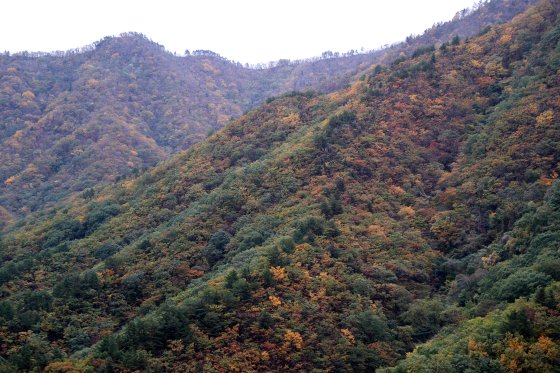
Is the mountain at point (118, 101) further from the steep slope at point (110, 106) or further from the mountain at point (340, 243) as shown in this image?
the mountain at point (340, 243)

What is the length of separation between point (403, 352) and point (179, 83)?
433 feet

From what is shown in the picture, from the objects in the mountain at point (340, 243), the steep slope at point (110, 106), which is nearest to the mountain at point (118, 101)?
the steep slope at point (110, 106)

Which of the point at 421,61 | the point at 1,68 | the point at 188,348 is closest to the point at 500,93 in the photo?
the point at 421,61

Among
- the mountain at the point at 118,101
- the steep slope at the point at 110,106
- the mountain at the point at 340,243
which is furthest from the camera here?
the steep slope at the point at 110,106

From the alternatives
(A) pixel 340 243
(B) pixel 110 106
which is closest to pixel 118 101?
(B) pixel 110 106

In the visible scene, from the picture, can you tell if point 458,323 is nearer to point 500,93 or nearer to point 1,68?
point 500,93

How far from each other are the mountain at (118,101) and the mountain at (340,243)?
27030 millimetres

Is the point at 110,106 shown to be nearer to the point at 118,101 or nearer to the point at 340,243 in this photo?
the point at 118,101

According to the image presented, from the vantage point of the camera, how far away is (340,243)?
4372 cm

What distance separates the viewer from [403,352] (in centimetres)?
3366

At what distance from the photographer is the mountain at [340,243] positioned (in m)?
32.3

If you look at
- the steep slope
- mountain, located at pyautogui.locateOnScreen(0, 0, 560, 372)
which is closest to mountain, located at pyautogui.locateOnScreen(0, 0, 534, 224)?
the steep slope

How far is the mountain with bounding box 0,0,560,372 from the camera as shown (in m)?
32.3

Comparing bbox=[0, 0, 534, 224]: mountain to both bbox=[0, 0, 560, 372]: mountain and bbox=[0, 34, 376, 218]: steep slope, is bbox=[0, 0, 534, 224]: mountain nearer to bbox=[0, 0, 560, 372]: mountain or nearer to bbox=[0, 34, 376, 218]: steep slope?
bbox=[0, 34, 376, 218]: steep slope
